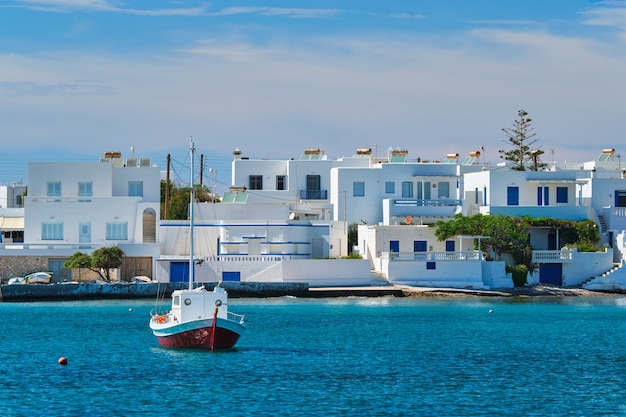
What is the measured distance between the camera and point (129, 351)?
151 ft

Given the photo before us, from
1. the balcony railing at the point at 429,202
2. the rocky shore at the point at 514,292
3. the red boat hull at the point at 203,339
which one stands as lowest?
the red boat hull at the point at 203,339

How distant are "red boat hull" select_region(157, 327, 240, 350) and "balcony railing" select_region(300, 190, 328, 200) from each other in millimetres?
42916

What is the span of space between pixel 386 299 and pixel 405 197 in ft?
53.7

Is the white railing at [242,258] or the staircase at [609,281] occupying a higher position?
the white railing at [242,258]

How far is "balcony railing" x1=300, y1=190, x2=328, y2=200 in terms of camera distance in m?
88.8

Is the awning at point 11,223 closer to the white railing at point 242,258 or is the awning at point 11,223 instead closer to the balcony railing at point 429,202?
the white railing at point 242,258

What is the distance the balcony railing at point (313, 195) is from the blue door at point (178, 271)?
16628 mm

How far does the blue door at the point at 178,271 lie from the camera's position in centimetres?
7400

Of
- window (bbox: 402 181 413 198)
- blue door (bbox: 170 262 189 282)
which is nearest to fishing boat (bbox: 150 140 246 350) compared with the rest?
blue door (bbox: 170 262 189 282)

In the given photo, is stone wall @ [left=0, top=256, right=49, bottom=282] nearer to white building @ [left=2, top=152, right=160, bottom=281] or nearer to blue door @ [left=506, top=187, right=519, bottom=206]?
white building @ [left=2, top=152, right=160, bottom=281]

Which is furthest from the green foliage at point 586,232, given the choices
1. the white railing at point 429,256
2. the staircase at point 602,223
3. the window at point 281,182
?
the window at point 281,182

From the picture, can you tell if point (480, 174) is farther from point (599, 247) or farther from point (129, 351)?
point (129, 351)

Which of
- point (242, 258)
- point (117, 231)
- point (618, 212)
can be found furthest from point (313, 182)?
point (618, 212)

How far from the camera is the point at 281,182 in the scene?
295ft
